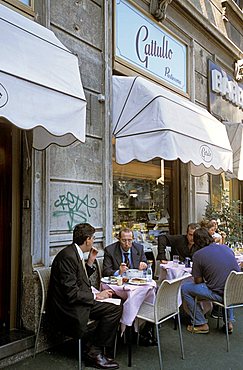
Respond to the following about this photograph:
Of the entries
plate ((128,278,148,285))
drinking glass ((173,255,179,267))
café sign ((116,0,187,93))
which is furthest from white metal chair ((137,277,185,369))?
café sign ((116,0,187,93))

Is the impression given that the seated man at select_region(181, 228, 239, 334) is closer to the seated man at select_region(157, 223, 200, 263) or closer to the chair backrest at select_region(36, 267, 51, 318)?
the seated man at select_region(157, 223, 200, 263)

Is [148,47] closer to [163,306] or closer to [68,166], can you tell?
[68,166]

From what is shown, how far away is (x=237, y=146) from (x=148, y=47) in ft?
10.6

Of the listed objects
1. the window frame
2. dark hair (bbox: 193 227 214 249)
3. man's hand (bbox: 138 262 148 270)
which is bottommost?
man's hand (bbox: 138 262 148 270)

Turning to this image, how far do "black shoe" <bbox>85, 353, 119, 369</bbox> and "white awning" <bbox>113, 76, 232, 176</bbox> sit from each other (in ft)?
8.44

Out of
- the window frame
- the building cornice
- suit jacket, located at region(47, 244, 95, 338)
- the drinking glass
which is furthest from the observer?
the building cornice

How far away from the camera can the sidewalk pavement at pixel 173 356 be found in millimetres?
4227

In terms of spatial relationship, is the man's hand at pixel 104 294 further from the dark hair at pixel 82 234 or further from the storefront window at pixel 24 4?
the storefront window at pixel 24 4

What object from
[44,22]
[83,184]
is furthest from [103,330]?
[44,22]

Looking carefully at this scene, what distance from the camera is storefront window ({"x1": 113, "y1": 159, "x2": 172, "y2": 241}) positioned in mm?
7128

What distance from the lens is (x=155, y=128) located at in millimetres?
5547

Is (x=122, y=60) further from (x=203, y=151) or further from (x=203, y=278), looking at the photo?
(x=203, y=278)

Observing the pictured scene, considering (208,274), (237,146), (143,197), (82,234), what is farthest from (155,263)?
(237,146)

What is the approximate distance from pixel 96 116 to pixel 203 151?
1.74 meters
